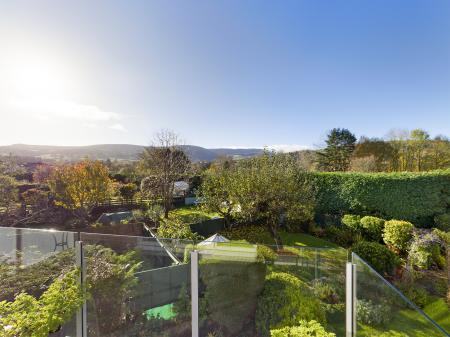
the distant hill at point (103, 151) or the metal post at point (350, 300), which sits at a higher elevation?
the distant hill at point (103, 151)

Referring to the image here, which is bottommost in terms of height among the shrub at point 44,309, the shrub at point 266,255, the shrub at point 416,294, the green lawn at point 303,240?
the green lawn at point 303,240

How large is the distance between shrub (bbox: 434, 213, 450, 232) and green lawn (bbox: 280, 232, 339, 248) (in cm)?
455

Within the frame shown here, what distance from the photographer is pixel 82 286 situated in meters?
3.99

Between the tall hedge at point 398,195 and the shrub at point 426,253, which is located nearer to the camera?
the shrub at point 426,253

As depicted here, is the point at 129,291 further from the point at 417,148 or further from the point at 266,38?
the point at 417,148

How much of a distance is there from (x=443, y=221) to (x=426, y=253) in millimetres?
4409

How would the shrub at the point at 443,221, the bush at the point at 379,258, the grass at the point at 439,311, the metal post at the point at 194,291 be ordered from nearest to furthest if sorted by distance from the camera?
the metal post at the point at 194,291
the grass at the point at 439,311
the bush at the point at 379,258
the shrub at the point at 443,221

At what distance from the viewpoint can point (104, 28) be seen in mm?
7836

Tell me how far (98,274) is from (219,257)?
210cm

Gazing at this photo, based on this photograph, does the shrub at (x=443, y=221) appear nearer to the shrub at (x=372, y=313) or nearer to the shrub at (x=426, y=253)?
the shrub at (x=426, y=253)

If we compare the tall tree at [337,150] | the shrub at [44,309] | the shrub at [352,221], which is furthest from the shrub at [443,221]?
the tall tree at [337,150]

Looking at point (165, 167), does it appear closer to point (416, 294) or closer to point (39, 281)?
point (39, 281)

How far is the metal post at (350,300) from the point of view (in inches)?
134

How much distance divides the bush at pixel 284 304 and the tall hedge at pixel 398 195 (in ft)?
27.7
